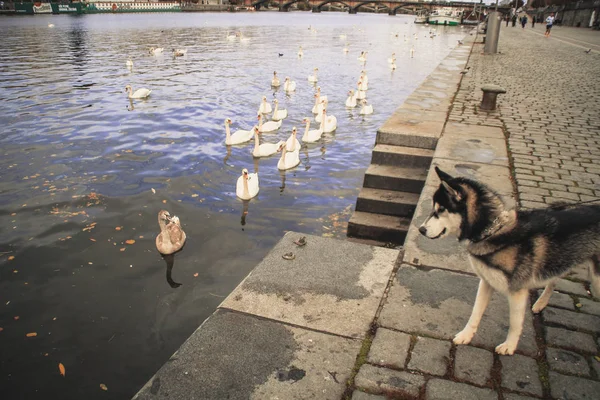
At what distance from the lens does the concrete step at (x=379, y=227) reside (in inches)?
285

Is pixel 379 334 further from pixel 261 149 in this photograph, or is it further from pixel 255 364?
pixel 261 149

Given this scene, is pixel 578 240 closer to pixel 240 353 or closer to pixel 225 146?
pixel 240 353

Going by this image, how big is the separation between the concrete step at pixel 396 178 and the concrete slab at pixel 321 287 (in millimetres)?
3003

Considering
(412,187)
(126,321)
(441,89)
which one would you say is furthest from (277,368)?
(441,89)

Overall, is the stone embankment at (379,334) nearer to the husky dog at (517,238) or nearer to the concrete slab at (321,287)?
the concrete slab at (321,287)

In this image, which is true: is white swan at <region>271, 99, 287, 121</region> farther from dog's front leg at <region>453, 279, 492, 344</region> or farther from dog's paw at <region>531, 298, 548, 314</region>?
dog's front leg at <region>453, 279, 492, 344</region>

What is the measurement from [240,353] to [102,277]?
13.3 ft

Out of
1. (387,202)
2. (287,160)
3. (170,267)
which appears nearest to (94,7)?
(287,160)

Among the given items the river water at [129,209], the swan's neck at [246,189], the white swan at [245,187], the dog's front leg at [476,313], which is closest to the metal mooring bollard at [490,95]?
the river water at [129,209]

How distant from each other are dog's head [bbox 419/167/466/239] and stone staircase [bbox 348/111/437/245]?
12.7 ft

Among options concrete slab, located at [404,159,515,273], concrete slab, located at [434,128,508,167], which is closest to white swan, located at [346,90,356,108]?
concrete slab, located at [434,128,508,167]

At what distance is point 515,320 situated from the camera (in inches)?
127

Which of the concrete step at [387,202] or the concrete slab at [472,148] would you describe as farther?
the concrete step at [387,202]

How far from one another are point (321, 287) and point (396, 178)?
4014 mm
